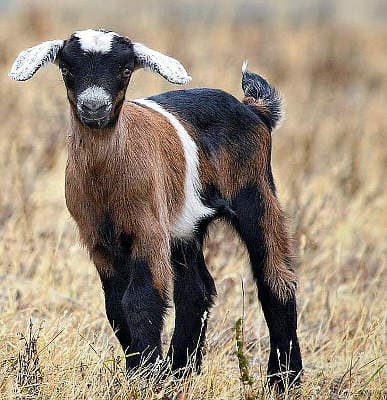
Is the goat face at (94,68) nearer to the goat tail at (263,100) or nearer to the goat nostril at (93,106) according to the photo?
the goat nostril at (93,106)

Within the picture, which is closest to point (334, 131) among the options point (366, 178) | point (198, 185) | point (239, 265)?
point (366, 178)

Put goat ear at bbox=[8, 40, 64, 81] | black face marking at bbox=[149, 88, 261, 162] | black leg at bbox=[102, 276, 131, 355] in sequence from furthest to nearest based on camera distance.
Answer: black face marking at bbox=[149, 88, 261, 162]
black leg at bbox=[102, 276, 131, 355]
goat ear at bbox=[8, 40, 64, 81]

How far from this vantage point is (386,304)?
23.7ft

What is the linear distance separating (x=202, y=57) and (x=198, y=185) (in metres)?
9.96

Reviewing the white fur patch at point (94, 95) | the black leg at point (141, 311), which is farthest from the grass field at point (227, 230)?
the white fur patch at point (94, 95)

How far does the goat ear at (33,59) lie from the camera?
4629mm

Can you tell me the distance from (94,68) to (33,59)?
31 centimetres

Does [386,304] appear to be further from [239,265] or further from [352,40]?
[352,40]

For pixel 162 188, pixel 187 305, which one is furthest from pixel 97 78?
pixel 187 305

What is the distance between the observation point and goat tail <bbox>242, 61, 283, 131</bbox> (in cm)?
589

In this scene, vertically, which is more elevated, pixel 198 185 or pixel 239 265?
pixel 198 185

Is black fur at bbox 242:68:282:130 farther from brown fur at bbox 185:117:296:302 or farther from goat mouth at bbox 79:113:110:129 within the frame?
goat mouth at bbox 79:113:110:129

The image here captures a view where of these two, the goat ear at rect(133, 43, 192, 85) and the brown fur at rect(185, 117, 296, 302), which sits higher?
the goat ear at rect(133, 43, 192, 85)

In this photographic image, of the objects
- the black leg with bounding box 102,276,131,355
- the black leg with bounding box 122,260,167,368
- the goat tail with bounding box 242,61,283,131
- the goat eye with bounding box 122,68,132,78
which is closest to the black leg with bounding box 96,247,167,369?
the black leg with bounding box 122,260,167,368
